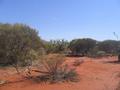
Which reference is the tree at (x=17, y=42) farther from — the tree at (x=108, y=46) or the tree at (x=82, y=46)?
the tree at (x=108, y=46)

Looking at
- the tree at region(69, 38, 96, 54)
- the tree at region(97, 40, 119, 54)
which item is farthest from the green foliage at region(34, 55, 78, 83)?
the tree at region(97, 40, 119, 54)

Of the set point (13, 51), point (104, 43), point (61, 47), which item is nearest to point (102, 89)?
point (13, 51)

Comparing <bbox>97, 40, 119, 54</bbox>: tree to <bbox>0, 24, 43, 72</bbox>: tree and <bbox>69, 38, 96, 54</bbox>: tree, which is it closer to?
<bbox>69, 38, 96, 54</bbox>: tree

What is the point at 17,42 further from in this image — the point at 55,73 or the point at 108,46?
the point at 108,46

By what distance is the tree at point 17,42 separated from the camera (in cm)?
1795

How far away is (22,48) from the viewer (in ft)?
62.6

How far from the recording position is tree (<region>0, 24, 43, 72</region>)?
58.9 ft

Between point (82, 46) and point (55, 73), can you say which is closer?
point (55, 73)

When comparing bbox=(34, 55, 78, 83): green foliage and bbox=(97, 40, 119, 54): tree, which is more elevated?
bbox=(97, 40, 119, 54): tree

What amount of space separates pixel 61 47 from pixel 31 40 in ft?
98.4

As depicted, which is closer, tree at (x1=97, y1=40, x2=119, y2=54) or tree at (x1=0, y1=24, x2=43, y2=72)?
tree at (x1=0, y1=24, x2=43, y2=72)

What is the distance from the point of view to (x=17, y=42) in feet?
60.8

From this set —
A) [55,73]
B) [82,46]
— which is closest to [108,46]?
[82,46]

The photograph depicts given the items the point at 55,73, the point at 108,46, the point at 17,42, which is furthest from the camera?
the point at 108,46
